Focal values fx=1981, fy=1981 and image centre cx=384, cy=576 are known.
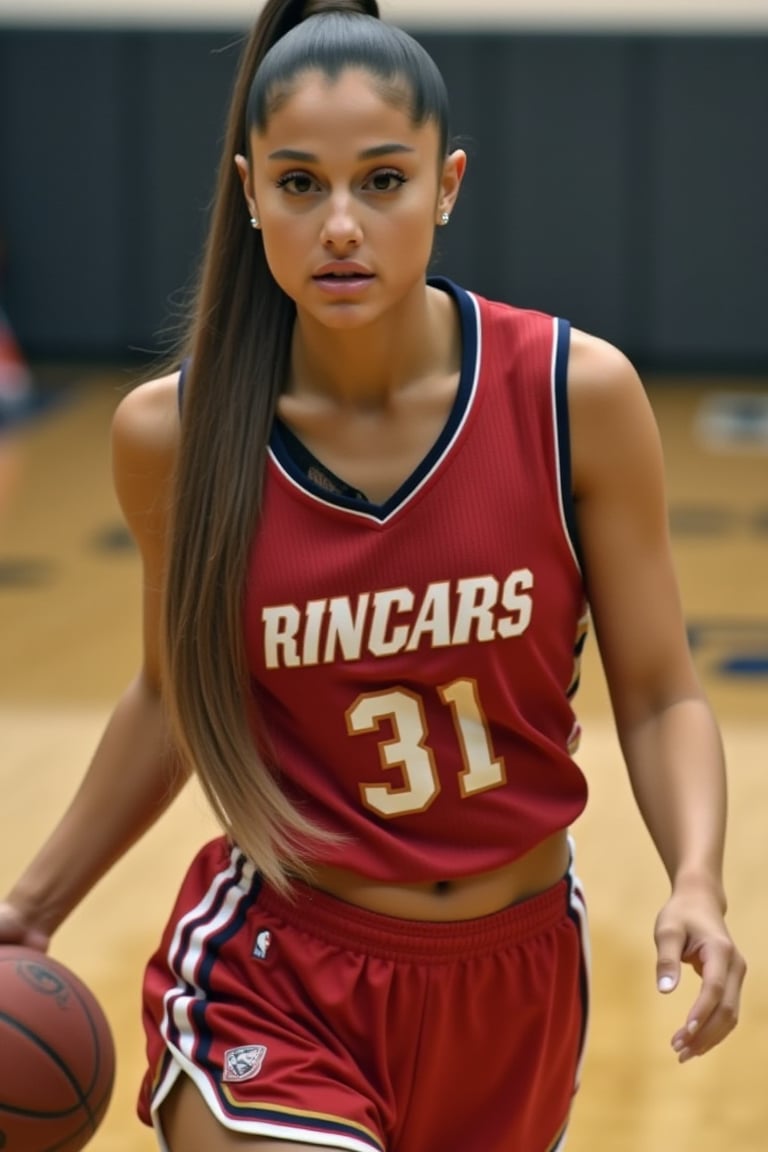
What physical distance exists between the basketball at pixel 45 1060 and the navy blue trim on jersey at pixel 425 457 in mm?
723

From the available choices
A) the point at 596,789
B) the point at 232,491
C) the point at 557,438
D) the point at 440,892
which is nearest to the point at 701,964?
the point at 440,892

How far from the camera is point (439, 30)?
13914mm

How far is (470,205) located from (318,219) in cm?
1244

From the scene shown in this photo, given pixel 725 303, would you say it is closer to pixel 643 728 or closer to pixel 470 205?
pixel 470 205

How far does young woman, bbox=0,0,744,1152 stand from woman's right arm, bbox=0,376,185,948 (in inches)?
4.0

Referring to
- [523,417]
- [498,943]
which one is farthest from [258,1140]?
[523,417]

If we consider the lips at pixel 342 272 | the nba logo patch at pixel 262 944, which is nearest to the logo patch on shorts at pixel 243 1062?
the nba logo patch at pixel 262 944

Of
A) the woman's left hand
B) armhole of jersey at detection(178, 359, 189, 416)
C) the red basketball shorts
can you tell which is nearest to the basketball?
the red basketball shorts

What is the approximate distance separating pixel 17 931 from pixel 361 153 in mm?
1042

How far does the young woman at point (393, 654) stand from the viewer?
2014mm

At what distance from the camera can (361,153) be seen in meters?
1.92

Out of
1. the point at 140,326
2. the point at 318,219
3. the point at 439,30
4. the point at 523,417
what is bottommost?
the point at 140,326

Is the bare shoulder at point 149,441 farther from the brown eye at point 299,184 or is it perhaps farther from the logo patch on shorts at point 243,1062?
the logo patch on shorts at point 243,1062

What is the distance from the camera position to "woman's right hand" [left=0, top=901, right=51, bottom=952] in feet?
7.75
